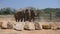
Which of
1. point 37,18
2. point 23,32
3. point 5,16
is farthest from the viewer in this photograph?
point 5,16

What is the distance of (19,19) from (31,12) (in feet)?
3.62

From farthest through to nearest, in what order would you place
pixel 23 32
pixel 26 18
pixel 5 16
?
pixel 5 16, pixel 26 18, pixel 23 32

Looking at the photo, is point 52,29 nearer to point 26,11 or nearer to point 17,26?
point 17,26

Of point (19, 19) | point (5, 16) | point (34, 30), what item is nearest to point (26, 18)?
point (19, 19)

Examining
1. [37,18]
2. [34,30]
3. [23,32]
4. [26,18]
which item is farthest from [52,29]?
[37,18]

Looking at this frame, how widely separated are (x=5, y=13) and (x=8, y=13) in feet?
1.05

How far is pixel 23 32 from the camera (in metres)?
6.55

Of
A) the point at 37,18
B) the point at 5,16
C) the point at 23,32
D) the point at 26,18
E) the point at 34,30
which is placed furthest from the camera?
the point at 5,16

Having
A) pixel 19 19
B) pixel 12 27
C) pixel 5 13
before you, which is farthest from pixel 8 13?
pixel 12 27

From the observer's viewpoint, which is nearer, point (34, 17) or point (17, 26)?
point (17, 26)

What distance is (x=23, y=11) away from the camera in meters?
13.5

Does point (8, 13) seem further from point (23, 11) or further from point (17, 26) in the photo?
point (17, 26)

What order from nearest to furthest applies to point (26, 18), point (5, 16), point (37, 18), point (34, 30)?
point (34, 30), point (26, 18), point (37, 18), point (5, 16)

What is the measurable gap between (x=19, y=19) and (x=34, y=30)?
651cm
